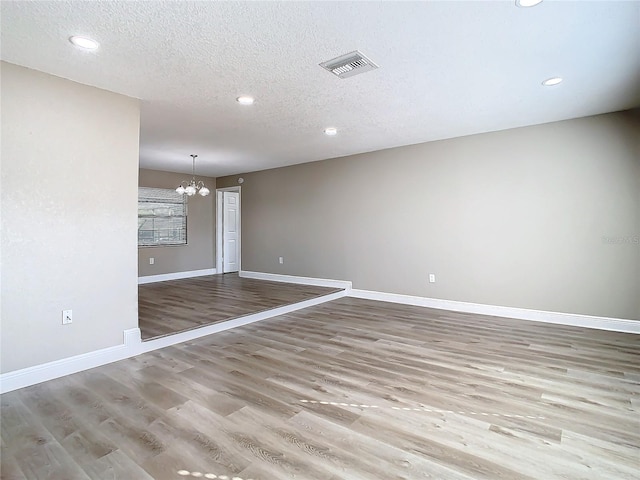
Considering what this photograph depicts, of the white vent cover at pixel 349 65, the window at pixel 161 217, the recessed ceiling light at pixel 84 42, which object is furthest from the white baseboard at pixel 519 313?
the recessed ceiling light at pixel 84 42

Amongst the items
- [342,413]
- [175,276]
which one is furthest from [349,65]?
[175,276]

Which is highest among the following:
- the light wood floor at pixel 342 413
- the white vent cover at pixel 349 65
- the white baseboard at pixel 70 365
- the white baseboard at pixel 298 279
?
the white vent cover at pixel 349 65

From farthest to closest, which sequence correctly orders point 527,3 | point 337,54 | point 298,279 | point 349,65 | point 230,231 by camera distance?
1. point 230,231
2. point 298,279
3. point 349,65
4. point 337,54
5. point 527,3

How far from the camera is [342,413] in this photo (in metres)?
2.24

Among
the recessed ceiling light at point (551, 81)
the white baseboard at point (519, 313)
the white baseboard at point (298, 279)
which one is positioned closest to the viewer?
the recessed ceiling light at point (551, 81)

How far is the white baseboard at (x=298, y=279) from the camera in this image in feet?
20.3

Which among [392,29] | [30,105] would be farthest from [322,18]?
[30,105]

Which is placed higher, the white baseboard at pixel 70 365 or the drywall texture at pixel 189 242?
the drywall texture at pixel 189 242

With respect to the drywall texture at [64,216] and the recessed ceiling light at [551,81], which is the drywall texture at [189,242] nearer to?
the drywall texture at [64,216]

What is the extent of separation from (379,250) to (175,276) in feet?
14.9

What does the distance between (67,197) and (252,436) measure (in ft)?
8.07

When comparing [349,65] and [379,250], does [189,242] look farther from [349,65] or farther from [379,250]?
[349,65]

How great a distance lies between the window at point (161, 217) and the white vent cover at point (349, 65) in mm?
5584

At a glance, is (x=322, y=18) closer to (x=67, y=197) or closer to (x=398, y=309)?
(x=67, y=197)
